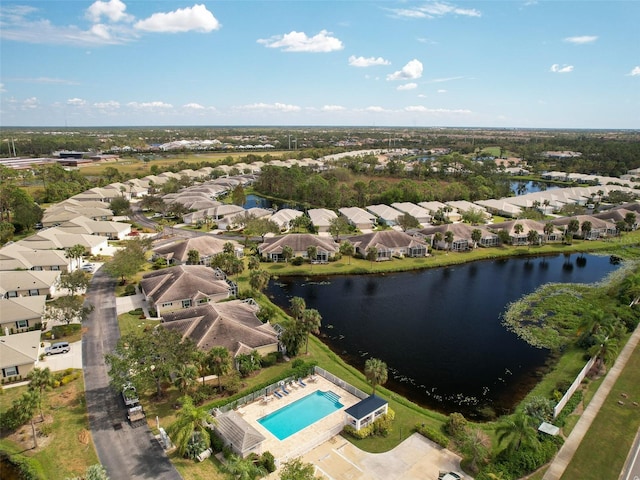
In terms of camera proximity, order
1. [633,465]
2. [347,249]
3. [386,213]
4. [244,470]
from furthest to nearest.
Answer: [386,213] < [347,249] < [633,465] < [244,470]

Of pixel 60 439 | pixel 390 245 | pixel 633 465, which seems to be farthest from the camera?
pixel 390 245

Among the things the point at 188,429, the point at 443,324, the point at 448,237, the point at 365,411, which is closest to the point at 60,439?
the point at 188,429

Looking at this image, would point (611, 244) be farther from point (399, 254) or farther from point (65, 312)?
point (65, 312)

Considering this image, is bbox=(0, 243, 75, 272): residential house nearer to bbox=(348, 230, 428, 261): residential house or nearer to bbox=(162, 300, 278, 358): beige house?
bbox=(162, 300, 278, 358): beige house

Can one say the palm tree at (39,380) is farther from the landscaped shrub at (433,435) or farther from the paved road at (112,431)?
the landscaped shrub at (433,435)

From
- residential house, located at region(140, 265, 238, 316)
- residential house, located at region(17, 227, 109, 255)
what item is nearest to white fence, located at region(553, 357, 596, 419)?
residential house, located at region(140, 265, 238, 316)

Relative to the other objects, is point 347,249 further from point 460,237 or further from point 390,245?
point 460,237

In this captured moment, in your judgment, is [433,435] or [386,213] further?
[386,213]
